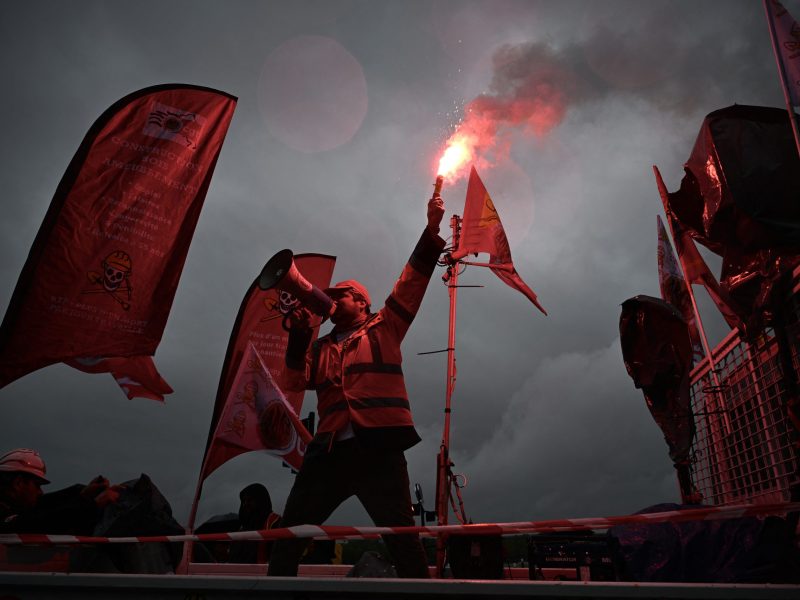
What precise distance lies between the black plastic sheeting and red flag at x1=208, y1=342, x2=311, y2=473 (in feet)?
17.4

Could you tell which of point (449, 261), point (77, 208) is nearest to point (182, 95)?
point (77, 208)

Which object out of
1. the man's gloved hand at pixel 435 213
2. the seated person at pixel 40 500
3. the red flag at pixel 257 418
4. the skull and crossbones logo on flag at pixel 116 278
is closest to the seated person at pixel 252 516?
the red flag at pixel 257 418

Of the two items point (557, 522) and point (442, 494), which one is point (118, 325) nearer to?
point (442, 494)

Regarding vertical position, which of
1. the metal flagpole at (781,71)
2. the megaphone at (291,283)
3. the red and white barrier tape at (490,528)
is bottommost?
the red and white barrier tape at (490,528)

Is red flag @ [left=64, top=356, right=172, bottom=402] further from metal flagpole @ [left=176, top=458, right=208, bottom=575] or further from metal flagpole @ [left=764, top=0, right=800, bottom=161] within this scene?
metal flagpole @ [left=764, top=0, right=800, bottom=161]

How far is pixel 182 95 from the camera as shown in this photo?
812 centimetres

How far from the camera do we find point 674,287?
10.0m

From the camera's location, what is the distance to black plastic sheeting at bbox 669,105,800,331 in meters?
4.52

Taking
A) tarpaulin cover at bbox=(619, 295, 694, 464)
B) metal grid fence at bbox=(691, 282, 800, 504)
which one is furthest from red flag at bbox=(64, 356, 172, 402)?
metal grid fence at bbox=(691, 282, 800, 504)

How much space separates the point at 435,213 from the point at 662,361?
3.80 meters

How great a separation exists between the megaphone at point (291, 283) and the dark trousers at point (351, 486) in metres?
1.25

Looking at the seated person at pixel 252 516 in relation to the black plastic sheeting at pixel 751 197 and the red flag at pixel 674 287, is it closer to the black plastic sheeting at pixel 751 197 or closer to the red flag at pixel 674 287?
the black plastic sheeting at pixel 751 197

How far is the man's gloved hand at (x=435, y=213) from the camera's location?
4246mm

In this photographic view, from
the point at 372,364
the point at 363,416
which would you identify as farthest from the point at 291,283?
the point at 363,416
